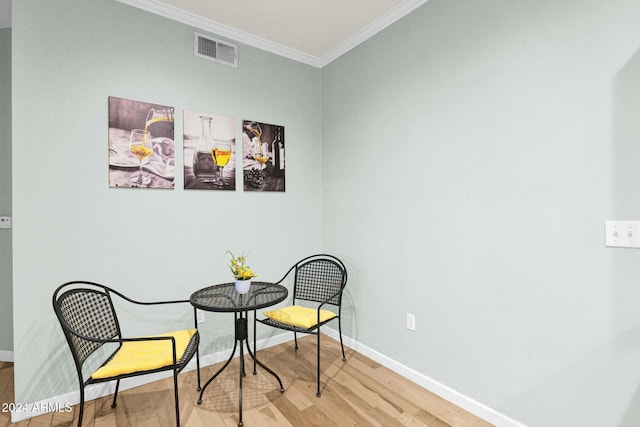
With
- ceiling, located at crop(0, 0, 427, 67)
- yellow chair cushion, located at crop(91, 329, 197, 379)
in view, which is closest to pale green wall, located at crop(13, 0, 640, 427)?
ceiling, located at crop(0, 0, 427, 67)

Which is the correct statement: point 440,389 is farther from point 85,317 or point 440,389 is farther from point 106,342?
point 85,317

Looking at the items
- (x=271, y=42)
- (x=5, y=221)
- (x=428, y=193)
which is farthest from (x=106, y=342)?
(x=271, y=42)

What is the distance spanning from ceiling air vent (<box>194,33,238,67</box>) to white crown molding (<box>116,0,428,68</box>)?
75 mm

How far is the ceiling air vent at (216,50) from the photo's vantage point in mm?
2604

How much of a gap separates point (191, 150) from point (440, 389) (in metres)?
2.56

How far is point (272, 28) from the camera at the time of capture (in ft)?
8.93

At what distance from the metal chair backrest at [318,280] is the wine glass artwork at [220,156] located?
1.02m

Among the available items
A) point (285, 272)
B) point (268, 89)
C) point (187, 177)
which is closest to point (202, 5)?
point (268, 89)

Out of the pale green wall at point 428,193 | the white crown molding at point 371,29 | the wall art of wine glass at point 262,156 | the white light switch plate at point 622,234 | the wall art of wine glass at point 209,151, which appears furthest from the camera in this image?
the wall art of wine glass at point 262,156

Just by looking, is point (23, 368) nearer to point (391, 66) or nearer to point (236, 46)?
point (236, 46)

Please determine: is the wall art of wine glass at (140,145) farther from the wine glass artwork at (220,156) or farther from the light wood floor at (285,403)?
the light wood floor at (285,403)

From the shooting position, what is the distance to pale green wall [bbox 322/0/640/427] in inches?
58.0

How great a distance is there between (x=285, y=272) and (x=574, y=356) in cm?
222

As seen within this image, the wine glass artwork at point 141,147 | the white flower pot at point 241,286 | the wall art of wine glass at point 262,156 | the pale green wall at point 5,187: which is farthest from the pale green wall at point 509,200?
the pale green wall at point 5,187
